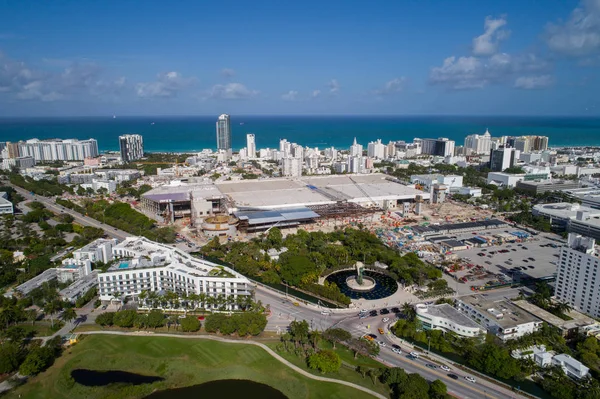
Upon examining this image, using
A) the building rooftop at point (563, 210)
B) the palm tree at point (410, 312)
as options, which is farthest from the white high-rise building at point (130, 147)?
the palm tree at point (410, 312)

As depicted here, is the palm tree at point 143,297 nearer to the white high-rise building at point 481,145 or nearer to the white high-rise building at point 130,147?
the white high-rise building at point 130,147

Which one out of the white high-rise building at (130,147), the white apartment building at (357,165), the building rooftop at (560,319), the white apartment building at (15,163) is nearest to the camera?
the building rooftop at (560,319)

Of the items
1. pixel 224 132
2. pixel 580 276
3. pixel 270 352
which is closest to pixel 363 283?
pixel 270 352

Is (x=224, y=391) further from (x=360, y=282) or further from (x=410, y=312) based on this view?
(x=360, y=282)

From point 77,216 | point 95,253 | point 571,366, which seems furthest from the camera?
point 77,216

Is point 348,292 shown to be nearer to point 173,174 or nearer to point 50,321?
point 50,321
